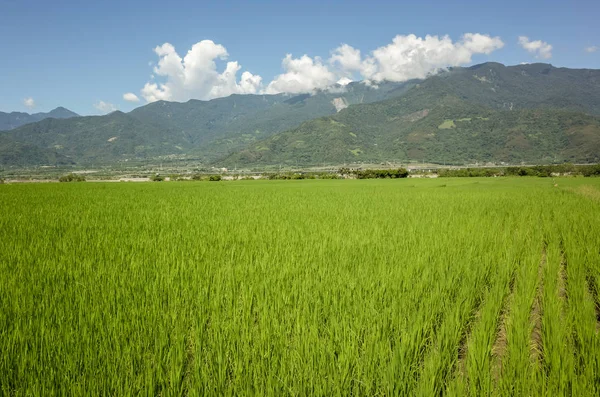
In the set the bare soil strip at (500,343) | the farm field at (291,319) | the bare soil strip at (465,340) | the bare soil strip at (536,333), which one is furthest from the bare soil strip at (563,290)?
the bare soil strip at (465,340)

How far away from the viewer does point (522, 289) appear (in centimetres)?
369

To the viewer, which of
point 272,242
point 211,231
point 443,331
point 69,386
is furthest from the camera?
point 211,231

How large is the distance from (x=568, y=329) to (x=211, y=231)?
609 cm

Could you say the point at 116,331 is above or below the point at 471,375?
above

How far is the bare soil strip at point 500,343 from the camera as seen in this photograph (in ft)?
8.07

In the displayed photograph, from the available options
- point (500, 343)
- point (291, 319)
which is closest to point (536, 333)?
point (500, 343)

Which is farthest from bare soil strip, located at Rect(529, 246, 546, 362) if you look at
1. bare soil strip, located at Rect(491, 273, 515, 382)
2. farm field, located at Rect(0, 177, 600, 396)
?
bare soil strip, located at Rect(491, 273, 515, 382)

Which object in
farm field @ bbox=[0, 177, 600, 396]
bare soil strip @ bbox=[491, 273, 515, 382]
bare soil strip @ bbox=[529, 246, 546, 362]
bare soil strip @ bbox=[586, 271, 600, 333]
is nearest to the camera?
farm field @ bbox=[0, 177, 600, 396]

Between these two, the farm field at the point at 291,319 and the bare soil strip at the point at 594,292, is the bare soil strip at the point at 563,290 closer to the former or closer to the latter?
the farm field at the point at 291,319

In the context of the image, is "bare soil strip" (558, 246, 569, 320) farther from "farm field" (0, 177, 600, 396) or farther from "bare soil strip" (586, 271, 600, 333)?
"bare soil strip" (586, 271, 600, 333)

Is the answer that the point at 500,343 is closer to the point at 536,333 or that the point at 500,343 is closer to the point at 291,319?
the point at 536,333

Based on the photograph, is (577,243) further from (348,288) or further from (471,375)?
(471,375)

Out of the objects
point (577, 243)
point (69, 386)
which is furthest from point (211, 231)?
point (577, 243)

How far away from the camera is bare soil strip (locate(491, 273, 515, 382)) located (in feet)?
8.07
